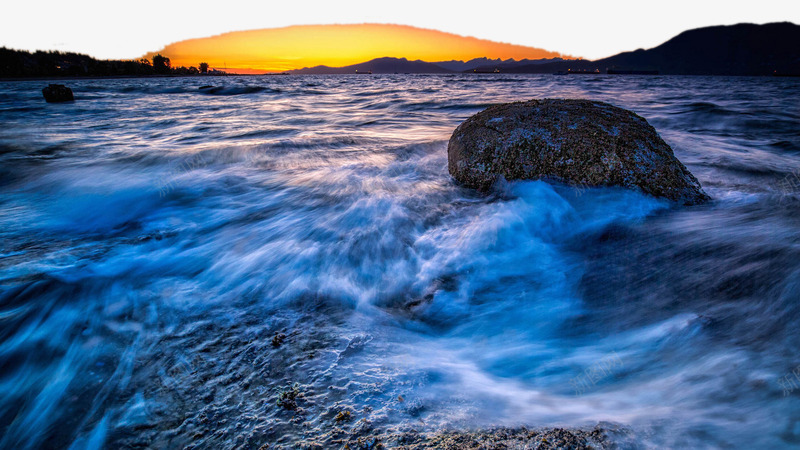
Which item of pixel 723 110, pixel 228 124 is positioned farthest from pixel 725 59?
pixel 228 124

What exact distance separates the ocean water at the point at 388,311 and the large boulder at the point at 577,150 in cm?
23

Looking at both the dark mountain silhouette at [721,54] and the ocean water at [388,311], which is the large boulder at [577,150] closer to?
the ocean water at [388,311]

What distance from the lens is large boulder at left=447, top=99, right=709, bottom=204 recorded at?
3.59 meters

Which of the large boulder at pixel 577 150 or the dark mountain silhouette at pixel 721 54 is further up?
the dark mountain silhouette at pixel 721 54

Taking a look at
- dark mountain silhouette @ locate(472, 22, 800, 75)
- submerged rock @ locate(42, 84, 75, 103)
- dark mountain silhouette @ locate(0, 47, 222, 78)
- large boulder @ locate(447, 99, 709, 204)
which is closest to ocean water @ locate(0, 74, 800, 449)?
large boulder @ locate(447, 99, 709, 204)

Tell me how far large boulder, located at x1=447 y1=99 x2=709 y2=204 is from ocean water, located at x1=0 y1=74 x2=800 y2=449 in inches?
9.0

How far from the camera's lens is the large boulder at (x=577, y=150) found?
3590mm

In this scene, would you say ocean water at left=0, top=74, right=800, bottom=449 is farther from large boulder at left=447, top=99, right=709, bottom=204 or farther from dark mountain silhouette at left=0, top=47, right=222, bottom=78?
dark mountain silhouette at left=0, top=47, right=222, bottom=78

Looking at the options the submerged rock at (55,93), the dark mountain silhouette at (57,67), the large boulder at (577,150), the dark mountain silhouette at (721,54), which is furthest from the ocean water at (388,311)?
the dark mountain silhouette at (721,54)

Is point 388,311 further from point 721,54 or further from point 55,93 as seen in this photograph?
point 721,54

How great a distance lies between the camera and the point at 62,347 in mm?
2061

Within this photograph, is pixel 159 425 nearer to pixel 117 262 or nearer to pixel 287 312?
pixel 287 312

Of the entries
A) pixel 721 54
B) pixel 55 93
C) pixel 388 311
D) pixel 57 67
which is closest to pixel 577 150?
pixel 388 311

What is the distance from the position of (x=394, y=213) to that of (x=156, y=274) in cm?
218
